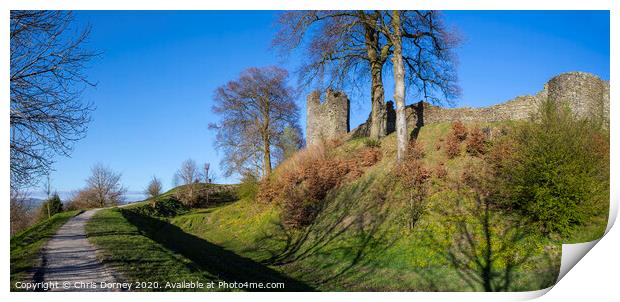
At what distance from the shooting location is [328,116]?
2130 centimetres

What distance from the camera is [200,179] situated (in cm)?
2842

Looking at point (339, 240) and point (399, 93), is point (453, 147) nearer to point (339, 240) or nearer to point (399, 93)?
point (399, 93)

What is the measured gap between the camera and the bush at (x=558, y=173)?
698cm

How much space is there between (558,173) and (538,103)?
7.02 meters

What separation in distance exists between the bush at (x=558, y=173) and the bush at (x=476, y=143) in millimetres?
2415

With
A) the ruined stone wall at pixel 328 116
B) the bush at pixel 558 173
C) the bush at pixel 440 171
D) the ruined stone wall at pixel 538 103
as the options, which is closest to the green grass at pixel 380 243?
the bush at pixel 440 171

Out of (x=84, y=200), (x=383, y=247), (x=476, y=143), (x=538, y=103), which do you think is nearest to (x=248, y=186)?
(x=383, y=247)

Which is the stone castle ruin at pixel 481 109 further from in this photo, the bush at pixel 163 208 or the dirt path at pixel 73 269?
the bush at pixel 163 208

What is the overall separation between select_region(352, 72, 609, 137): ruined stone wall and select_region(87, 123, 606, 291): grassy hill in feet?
8.11

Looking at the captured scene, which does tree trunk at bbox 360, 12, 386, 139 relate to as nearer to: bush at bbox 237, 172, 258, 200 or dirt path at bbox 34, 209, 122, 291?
bush at bbox 237, 172, 258, 200

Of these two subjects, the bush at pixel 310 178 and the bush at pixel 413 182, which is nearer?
the bush at pixel 413 182

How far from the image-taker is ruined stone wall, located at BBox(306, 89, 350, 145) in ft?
69.4

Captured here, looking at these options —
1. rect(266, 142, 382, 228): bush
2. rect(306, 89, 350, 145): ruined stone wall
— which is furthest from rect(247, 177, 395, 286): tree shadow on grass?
rect(306, 89, 350, 145): ruined stone wall

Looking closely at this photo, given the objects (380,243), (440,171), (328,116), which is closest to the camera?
(380,243)
